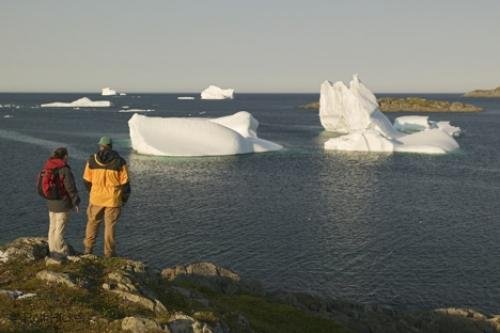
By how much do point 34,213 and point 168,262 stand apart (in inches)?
494

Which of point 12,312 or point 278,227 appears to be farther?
point 278,227

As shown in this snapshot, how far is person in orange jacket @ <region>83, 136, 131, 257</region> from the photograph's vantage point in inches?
459

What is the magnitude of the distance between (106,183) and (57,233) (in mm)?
1696

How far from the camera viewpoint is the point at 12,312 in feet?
29.0

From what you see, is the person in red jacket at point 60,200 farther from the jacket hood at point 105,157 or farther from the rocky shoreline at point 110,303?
the jacket hood at point 105,157

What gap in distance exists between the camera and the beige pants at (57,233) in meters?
11.9

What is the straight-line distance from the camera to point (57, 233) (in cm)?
1205

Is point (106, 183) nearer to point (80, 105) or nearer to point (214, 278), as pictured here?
point (214, 278)

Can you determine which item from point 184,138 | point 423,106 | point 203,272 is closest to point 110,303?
point 203,272

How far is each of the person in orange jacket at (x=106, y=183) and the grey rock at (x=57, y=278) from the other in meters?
1.88

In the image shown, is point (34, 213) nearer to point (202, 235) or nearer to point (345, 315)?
point (202, 235)

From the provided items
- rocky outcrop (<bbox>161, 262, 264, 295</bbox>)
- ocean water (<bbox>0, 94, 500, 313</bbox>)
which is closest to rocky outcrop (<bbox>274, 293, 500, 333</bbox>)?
rocky outcrop (<bbox>161, 262, 264, 295</bbox>)

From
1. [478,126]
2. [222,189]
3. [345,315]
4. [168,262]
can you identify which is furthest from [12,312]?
[478,126]

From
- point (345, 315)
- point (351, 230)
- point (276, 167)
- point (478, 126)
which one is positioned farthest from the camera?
point (478, 126)
